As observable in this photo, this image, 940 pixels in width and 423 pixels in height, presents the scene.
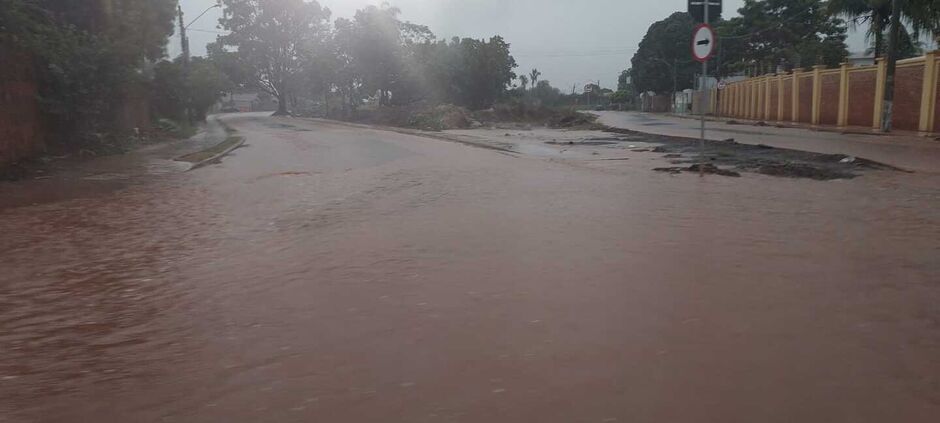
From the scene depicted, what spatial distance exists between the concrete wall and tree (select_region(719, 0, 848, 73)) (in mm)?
9114

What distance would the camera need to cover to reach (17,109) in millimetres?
13273

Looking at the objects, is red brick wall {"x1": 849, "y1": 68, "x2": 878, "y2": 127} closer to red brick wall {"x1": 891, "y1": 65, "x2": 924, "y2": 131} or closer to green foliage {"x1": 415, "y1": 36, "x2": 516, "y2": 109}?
red brick wall {"x1": 891, "y1": 65, "x2": 924, "y2": 131}

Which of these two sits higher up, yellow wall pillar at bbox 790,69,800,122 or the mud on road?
yellow wall pillar at bbox 790,69,800,122

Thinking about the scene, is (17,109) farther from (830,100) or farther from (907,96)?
(830,100)

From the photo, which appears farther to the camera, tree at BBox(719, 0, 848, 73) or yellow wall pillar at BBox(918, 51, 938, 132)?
tree at BBox(719, 0, 848, 73)

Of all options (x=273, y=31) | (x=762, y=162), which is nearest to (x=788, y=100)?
(x=762, y=162)

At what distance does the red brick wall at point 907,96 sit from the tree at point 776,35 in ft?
72.6

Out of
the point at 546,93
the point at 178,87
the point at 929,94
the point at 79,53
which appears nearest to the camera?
the point at 79,53

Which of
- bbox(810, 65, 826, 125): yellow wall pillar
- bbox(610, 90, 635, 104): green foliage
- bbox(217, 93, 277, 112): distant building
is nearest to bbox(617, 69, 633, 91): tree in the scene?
bbox(610, 90, 635, 104): green foliage

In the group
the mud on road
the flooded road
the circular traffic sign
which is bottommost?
the flooded road

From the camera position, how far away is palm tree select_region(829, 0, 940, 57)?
931 inches

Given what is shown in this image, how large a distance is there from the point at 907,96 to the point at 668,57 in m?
52.2

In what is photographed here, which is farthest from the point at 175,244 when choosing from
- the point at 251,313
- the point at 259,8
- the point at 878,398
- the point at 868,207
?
the point at 259,8

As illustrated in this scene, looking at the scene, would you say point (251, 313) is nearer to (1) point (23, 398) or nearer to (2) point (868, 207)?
(1) point (23, 398)
